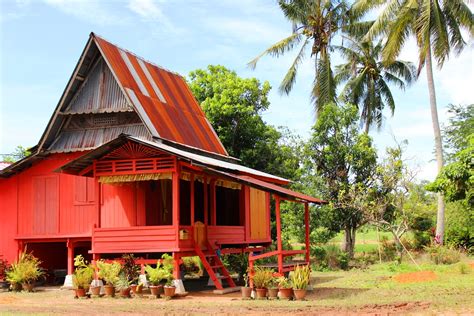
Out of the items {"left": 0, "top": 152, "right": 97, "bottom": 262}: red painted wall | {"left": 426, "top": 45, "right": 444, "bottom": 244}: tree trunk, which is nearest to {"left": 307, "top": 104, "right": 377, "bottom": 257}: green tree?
{"left": 426, "top": 45, "right": 444, "bottom": 244}: tree trunk

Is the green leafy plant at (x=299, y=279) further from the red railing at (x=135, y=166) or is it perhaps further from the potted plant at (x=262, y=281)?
the red railing at (x=135, y=166)

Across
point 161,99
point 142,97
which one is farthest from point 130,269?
point 161,99

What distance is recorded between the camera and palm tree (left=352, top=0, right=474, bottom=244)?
1035 inches

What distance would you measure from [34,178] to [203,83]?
12202mm

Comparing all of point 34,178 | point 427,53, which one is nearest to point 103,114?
point 34,178

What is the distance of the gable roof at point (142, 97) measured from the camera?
62.4 feet

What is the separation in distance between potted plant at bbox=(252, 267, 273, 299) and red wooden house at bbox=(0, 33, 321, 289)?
2.80 m

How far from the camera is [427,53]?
2706 centimetres

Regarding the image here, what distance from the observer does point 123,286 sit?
50.3 feet

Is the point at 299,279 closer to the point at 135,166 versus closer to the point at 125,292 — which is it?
the point at 125,292

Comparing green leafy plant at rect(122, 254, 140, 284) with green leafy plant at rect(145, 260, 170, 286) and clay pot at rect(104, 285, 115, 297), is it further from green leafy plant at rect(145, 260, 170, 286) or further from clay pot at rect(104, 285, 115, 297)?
green leafy plant at rect(145, 260, 170, 286)

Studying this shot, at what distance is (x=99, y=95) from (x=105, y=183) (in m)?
3.61

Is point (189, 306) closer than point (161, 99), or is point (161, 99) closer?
point (189, 306)

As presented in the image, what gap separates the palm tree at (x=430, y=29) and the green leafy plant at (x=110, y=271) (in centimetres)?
1595
